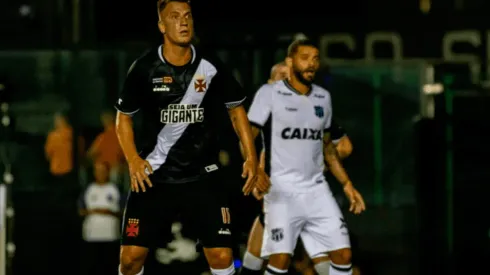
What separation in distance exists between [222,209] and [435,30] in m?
12.1

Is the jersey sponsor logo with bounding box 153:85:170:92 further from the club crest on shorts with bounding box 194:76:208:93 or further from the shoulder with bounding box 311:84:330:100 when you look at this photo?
the shoulder with bounding box 311:84:330:100

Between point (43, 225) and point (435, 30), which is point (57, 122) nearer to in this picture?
point (43, 225)

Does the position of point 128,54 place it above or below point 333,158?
above

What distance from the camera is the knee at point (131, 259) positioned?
7.86 meters

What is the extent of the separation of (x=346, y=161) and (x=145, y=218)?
3.44 metres

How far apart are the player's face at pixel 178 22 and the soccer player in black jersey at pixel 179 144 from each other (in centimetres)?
4

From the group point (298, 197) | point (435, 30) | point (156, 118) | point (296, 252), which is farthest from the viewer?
point (435, 30)

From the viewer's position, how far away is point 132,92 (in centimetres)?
778

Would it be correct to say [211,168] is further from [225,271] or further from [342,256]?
[342,256]

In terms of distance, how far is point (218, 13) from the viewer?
64.5 ft

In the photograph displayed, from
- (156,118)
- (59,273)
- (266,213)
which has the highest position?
(156,118)

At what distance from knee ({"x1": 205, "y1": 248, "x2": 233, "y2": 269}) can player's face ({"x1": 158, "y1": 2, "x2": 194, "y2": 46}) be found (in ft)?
4.31

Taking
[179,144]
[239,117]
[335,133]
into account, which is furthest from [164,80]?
[335,133]

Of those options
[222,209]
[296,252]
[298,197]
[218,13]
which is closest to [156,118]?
[222,209]
